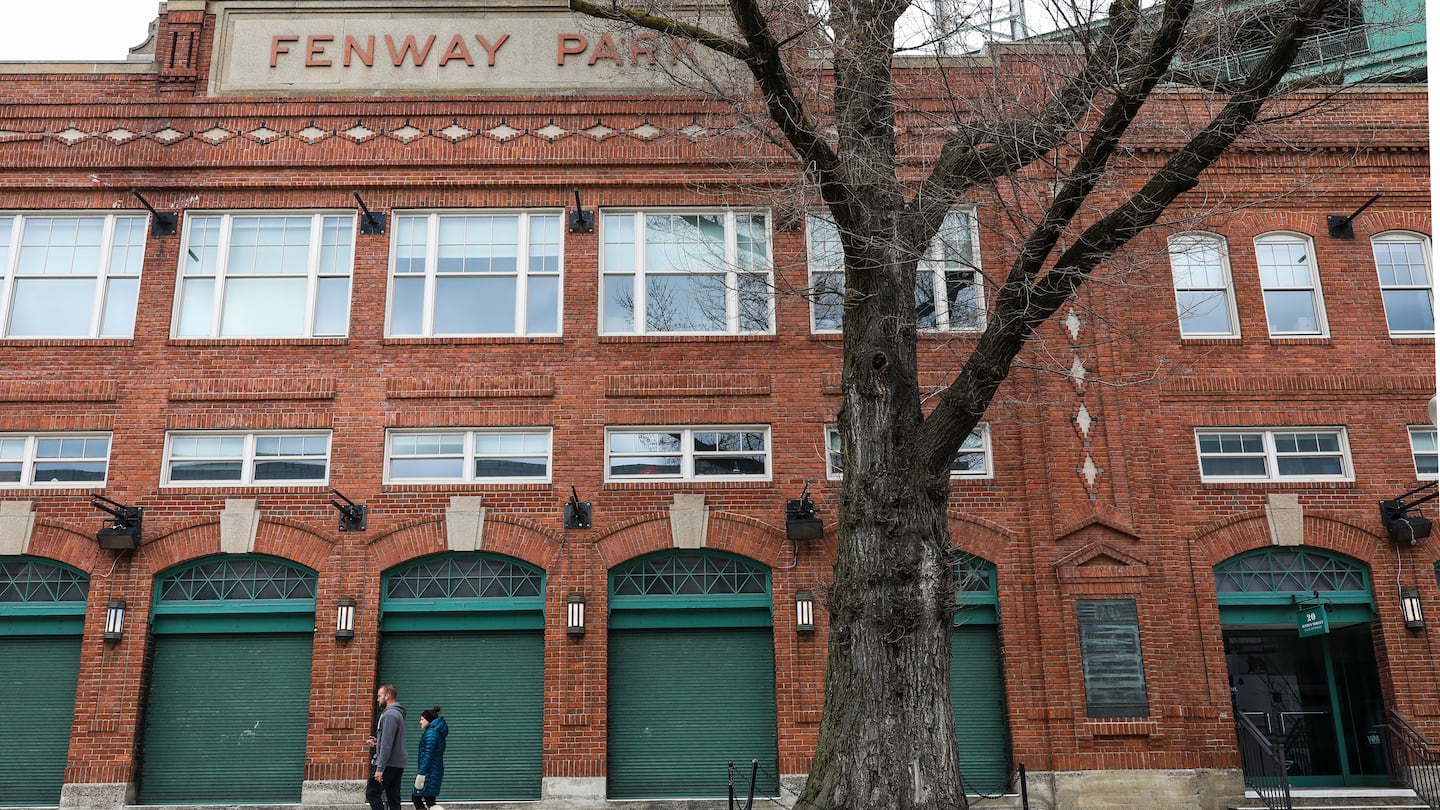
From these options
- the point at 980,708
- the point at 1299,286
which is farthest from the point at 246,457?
the point at 1299,286

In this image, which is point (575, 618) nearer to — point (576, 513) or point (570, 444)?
point (576, 513)

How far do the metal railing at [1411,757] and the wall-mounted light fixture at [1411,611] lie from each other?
3.72 ft

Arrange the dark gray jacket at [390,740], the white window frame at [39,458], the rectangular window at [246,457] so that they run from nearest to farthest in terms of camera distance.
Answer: the dark gray jacket at [390,740], the white window frame at [39,458], the rectangular window at [246,457]

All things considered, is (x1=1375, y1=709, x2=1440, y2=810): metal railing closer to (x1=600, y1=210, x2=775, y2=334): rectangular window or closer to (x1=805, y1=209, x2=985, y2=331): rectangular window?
(x1=805, y1=209, x2=985, y2=331): rectangular window

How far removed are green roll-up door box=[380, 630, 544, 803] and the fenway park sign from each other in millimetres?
7774

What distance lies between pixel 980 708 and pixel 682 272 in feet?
23.0

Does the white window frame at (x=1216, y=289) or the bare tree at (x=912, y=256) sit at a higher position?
the white window frame at (x=1216, y=289)

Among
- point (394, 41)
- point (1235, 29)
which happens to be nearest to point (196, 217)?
point (394, 41)

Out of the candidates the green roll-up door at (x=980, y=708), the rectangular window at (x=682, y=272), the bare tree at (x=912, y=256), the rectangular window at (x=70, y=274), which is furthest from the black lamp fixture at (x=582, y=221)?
the green roll-up door at (x=980, y=708)

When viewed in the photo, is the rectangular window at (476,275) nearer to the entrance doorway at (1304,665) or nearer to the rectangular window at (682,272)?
the rectangular window at (682,272)

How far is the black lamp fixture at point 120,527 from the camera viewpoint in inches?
560

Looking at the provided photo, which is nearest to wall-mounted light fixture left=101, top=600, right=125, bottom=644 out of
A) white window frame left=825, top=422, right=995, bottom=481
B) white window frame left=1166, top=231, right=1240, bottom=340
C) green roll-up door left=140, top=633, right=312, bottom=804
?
green roll-up door left=140, top=633, right=312, bottom=804

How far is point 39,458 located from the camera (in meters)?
14.9

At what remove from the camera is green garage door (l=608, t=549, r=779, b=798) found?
14.1 metres
